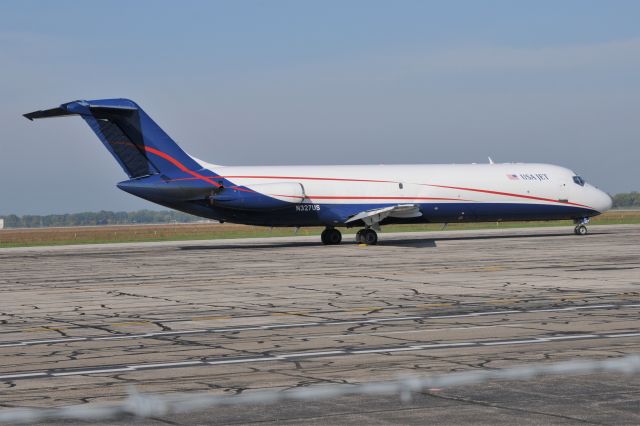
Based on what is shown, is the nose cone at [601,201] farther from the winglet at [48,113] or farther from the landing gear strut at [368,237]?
the winglet at [48,113]

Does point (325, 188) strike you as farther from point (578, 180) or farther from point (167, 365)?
point (167, 365)

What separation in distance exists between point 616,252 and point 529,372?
86.8 feet

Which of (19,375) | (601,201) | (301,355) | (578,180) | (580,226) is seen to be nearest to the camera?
(19,375)

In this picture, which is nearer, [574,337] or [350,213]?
[574,337]

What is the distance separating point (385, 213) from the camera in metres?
45.2

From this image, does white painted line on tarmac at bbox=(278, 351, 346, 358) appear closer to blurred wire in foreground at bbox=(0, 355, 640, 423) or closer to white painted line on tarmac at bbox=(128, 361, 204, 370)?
white painted line on tarmac at bbox=(128, 361, 204, 370)

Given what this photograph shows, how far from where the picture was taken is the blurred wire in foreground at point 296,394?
10.1 meters

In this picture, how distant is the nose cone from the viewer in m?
50.4

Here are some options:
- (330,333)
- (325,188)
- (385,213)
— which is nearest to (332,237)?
(325,188)

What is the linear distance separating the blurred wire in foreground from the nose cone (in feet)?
128

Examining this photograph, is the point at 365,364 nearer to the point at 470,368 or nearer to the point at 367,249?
the point at 470,368

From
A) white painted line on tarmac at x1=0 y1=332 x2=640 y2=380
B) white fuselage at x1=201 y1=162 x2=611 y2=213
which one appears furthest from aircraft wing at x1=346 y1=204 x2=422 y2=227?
white painted line on tarmac at x1=0 y1=332 x2=640 y2=380

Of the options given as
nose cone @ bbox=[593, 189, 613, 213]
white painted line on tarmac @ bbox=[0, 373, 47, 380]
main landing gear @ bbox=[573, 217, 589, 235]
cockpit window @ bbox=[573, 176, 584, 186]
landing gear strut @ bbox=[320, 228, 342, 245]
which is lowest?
white painted line on tarmac @ bbox=[0, 373, 47, 380]

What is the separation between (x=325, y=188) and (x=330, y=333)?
29.3m
